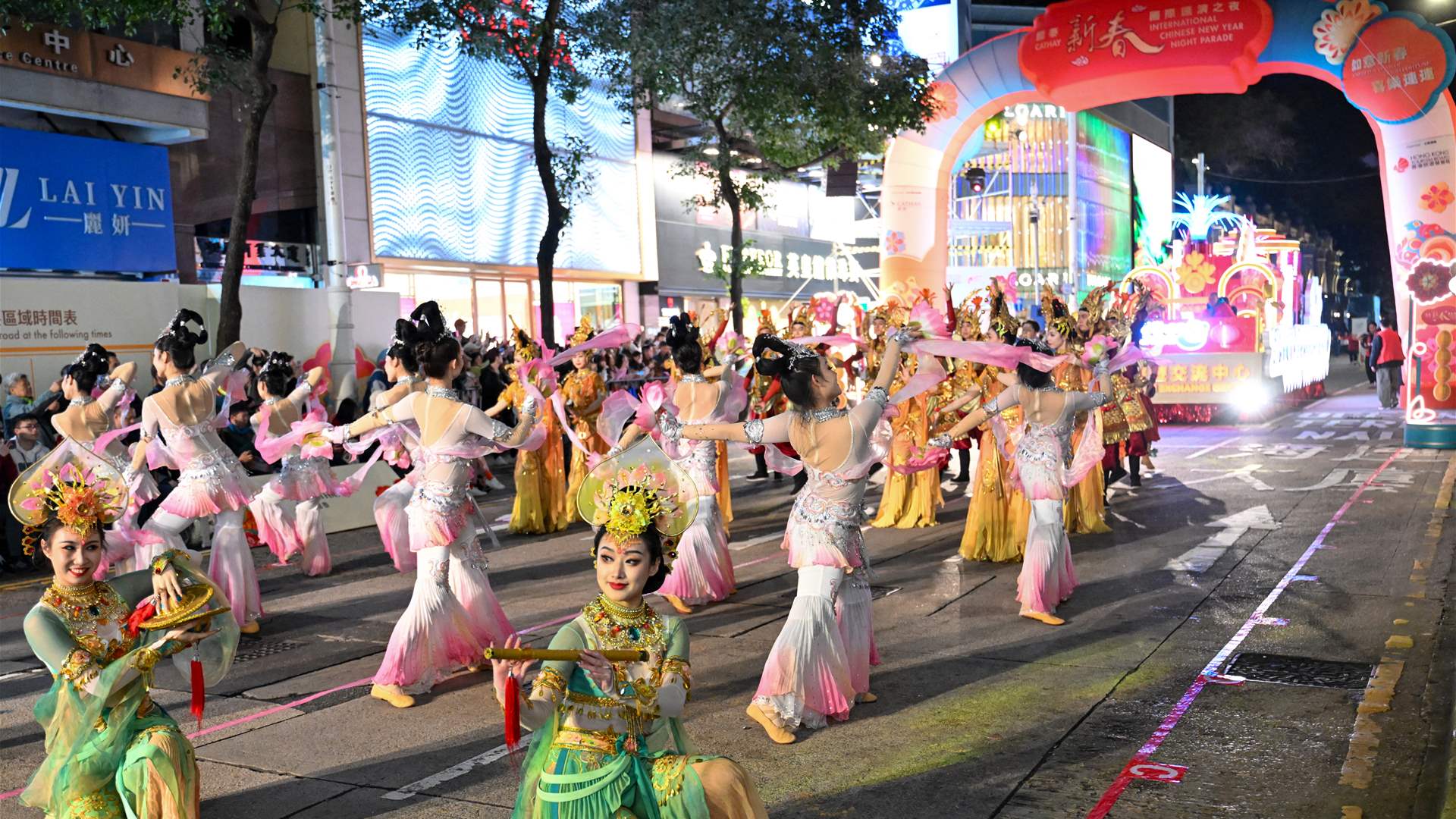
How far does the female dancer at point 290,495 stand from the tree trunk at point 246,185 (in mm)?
4172

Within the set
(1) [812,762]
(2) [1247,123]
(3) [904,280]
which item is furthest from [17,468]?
(2) [1247,123]

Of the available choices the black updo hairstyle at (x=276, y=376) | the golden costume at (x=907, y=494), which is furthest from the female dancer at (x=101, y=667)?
the golden costume at (x=907, y=494)

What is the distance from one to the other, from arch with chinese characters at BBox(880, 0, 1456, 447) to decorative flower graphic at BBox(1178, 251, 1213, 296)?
177 inches

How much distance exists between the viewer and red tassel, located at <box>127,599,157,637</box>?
3791 mm

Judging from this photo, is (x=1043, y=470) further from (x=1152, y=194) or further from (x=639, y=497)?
(x=1152, y=194)

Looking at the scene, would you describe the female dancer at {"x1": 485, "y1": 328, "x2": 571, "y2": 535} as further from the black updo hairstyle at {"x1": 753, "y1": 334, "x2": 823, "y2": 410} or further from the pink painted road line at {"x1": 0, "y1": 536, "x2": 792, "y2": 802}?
the black updo hairstyle at {"x1": 753, "y1": 334, "x2": 823, "y2": 410}

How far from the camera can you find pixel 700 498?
811 centimetres

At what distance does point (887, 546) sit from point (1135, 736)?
5.20 metres

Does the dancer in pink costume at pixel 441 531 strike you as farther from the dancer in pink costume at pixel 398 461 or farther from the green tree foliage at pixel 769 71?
the green tree foliage at pixel 769 71

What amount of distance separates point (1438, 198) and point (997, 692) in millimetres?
12569

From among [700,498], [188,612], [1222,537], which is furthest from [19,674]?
[1222,537]

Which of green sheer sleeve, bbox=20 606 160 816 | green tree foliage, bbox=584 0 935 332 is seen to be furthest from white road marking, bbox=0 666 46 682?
green tree foliage, bbox=584 0 935 332

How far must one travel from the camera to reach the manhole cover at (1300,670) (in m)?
5.76

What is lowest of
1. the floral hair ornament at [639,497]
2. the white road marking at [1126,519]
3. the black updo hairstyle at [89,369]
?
the white road marking at [1126,519]
